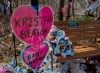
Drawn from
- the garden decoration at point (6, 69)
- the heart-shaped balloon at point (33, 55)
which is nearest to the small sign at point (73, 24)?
the garden decoration at point (6, 69)

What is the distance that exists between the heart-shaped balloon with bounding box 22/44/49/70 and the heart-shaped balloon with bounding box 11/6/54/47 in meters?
0.06

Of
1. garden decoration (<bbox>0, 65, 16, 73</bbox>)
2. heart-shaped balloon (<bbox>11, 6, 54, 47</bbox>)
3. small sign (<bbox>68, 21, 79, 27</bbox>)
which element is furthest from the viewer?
small sign (<bbox>68, 21, 79, 27</bbox>)

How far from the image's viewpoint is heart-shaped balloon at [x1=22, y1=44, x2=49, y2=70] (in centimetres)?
235

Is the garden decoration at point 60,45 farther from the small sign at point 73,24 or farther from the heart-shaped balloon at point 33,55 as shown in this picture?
the heart-shaped balloon at point 33,55

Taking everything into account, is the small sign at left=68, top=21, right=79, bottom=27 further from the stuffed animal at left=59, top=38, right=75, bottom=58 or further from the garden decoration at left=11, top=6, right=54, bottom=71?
the garden decoration at left=11, top=6, right=54, bottom=71

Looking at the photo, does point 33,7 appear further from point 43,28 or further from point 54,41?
point 54,41

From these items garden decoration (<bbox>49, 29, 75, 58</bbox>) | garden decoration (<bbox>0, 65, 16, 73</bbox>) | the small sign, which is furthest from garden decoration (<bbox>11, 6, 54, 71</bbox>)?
the small sign

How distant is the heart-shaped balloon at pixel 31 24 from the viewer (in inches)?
86.7

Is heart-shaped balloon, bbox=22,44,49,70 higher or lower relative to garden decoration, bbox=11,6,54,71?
lower

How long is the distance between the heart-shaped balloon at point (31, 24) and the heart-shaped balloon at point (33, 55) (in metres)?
0.06

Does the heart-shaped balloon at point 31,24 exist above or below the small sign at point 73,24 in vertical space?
above

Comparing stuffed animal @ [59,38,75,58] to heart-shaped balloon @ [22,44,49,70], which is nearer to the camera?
heart-shaped balloon @ [22,44,49,70]

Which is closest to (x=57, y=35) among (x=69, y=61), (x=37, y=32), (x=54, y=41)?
(x=54, y=41)

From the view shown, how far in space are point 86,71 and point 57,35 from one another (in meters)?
1.12
